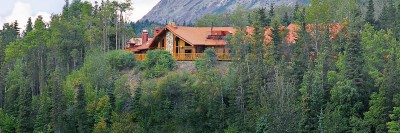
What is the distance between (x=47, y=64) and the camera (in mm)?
80812

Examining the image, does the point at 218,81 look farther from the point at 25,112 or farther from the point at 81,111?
the point at 25,112

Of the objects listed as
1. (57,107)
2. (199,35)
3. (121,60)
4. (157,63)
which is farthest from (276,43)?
(57,107)

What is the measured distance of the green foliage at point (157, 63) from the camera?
68.9m

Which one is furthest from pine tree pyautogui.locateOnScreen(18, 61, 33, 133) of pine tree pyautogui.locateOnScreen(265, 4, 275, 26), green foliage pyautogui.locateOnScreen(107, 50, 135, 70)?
pine tree pyautogui.locateOnScreen(265, 4, 275, 26)

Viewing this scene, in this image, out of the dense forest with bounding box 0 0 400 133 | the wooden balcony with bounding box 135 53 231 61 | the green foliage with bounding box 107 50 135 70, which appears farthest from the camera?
the green foliage with bounding box 107 50 135 70

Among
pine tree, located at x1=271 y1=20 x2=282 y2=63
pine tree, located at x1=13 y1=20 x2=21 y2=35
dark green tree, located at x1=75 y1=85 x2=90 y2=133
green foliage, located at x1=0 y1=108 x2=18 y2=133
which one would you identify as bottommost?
green foliage, located at x1=0 y1=108 x2=18 y2=133

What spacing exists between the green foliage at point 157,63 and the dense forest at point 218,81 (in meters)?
0.12

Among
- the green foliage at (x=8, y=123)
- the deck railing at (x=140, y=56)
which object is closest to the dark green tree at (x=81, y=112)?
the green foliage at (x=8, y=123)

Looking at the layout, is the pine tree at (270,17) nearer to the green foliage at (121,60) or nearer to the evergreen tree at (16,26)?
the green foliage at (121,60)

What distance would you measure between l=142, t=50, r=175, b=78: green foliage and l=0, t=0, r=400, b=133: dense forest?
0.41 ft

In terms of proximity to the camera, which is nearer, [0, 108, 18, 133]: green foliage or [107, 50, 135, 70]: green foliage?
[0, 108, 18, 133]: green foliage

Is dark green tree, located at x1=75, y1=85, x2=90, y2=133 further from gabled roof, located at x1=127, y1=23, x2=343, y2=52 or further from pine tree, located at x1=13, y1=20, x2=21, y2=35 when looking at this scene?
pine tree, located at x1=13, y1=20, x2=21, y2=35

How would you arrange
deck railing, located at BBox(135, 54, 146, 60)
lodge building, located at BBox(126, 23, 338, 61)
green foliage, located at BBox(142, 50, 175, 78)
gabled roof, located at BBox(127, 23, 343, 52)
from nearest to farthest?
green foliage, located at BBox(142, 50, 175, 78) < gabled roof, located at BBox(127, 23, 343, 52) < lodge building, located at BBox(126, 23, 338, 61) < deck railing, located at BBox(135, 54, 146, 60)

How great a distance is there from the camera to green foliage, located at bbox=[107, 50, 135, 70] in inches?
2889
